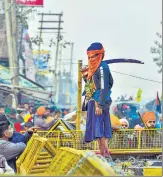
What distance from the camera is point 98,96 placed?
574cm

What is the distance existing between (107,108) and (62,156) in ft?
5.34

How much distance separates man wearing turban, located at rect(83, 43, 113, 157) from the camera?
225 inches

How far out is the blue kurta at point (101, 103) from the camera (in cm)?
570

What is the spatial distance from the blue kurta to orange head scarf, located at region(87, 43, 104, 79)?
0.05m

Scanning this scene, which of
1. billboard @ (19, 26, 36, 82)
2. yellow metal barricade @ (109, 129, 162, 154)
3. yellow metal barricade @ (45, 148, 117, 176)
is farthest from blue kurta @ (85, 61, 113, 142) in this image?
billboard @ (19, 26, 36, 82)

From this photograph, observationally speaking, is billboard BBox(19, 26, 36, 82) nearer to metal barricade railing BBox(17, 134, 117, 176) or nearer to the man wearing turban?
the man wearing turban

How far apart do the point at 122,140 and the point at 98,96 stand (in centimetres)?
134

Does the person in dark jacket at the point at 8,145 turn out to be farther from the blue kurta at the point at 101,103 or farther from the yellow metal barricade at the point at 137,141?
the yellow metal barricade at the point at 137,141

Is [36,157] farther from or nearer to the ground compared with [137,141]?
farther from the ground

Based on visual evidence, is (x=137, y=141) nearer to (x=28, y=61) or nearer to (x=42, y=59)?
(x=28, y=61)

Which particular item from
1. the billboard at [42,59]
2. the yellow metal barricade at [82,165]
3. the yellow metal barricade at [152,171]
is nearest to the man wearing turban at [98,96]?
the yellow metal barricade at [152,171]

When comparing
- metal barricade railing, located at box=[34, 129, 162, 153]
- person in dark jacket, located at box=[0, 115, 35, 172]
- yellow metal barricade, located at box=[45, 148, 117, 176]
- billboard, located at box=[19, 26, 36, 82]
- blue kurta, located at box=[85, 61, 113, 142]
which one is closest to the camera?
yellow metal barricade, located at box=[45, 148, 117, 176]

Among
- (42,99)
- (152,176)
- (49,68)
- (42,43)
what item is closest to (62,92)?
(49,68)

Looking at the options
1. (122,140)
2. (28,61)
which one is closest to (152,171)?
(122,140)
